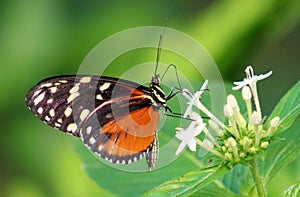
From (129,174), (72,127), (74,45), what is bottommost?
(129,174)

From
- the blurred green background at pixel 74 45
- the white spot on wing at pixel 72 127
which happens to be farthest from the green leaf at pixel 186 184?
the blurred green background at pixel 74 45

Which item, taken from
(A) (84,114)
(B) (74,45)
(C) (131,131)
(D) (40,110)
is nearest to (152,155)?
(C) (131,131)

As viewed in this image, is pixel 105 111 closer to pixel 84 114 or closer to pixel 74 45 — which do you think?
pixel 84 114

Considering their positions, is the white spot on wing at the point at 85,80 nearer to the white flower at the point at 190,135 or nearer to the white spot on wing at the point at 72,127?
the white spot on wing at the point at 72,127

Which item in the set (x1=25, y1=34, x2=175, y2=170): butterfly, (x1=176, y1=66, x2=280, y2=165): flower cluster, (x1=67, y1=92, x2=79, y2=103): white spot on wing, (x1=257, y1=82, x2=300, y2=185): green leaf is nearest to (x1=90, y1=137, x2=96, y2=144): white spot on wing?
(x1=25, y1=34, x2=175, y2=170): butterfly

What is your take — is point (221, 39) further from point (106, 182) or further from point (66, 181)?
point (106, 182)

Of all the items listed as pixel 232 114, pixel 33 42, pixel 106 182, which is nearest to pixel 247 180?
pixel 232 114

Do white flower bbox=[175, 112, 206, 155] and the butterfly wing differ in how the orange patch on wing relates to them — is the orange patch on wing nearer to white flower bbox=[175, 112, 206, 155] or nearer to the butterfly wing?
the butterfly wing
